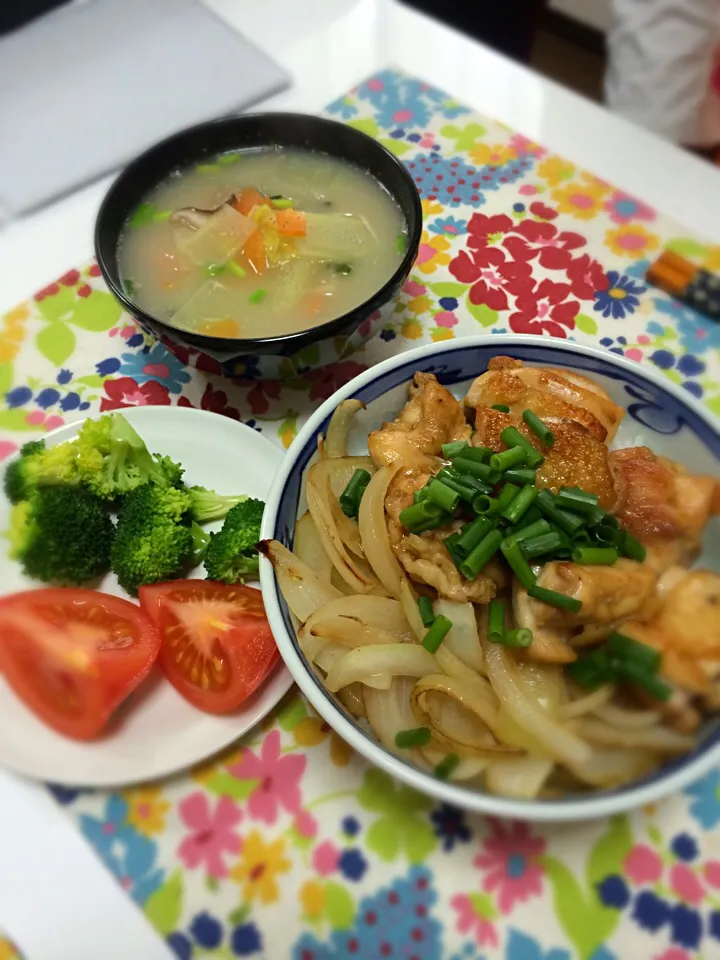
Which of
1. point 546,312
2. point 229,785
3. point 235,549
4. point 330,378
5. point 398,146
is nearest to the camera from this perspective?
point 229,785

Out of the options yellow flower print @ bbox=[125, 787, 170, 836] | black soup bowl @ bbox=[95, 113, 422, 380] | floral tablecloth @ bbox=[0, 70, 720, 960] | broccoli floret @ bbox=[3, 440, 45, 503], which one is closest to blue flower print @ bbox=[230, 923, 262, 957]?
floral tablecloth @ bbox=[0, 70, 720, 960]

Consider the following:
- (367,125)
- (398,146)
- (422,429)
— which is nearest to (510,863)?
(422,429)

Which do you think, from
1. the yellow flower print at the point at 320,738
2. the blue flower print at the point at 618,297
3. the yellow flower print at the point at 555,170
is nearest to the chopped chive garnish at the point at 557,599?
the yellow flower print at the point at 320,738

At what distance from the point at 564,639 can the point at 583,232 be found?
131 centimetres

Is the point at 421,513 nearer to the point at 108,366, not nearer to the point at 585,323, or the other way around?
the point at 585,323

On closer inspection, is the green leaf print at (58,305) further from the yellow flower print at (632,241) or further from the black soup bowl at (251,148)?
the yellow flower print at (632,241)

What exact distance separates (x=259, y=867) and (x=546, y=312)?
1.43 metres

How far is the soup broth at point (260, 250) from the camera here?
170 cm

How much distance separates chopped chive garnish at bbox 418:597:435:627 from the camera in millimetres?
1175

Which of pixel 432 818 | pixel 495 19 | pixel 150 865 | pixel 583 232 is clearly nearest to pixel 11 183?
pixel 583 232

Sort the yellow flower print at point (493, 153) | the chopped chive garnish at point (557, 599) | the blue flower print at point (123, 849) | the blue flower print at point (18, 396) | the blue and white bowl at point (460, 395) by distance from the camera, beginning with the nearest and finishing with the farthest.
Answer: the blue and white bowl at point (460, 395) < the chopped chive garnish at point (557, 599) < the blue flower print at point (123, 849) < the blue flower print at point (18, 396) < the yellow flower print at point (493, 153)

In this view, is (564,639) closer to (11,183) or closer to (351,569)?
(351,569)

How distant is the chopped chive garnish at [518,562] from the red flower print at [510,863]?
17.2 inches

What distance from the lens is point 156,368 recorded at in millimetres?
1844
